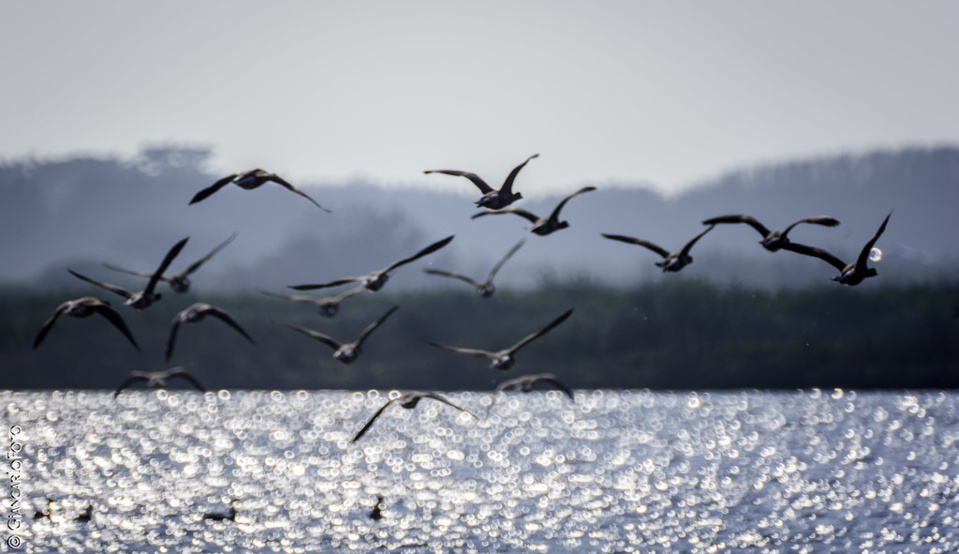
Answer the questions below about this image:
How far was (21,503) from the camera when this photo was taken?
55844mm

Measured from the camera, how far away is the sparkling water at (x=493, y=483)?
45.9 metres

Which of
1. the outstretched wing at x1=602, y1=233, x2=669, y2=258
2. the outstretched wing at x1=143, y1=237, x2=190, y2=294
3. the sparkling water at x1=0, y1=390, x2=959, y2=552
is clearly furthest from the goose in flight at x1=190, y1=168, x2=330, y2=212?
the sparkling water at x1=0, y1=390, x2=959, y2=552

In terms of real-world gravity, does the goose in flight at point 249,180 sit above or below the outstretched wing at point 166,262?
above

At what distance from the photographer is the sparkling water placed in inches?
1809

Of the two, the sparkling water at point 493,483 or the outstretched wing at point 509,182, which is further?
the sparkling water at point 493,483

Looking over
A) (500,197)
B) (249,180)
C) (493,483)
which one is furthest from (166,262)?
(493,483)

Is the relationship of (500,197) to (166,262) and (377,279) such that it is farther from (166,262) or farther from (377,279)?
(166,262)

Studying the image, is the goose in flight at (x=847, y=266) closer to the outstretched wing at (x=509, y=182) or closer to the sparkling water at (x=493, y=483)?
the outstretched wing at (x=509, y=182)

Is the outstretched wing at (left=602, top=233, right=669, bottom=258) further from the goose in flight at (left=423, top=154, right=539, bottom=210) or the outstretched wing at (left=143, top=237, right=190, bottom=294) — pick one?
the outstretched wing at (left=143, top=237, right=190, bottom=294)

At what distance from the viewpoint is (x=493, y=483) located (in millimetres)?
66500

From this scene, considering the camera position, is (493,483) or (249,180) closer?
(249,180)

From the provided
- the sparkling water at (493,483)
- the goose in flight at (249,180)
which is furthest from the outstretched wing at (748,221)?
the sparkling water at (493,483)

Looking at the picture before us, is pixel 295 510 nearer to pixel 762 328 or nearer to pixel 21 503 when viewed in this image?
pixel 21 503

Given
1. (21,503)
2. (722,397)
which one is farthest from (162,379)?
(722,397)
